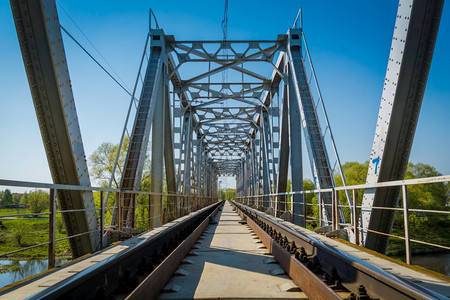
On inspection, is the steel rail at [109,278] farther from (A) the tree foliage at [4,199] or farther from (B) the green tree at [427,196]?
(B) the green tree at [427,196]

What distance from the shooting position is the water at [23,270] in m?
20.9

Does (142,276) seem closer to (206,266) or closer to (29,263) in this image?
(206,266)

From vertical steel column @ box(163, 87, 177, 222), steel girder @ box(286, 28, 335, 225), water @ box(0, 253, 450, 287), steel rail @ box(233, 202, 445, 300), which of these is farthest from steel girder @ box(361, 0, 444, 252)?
water @ box(0, 253, 450, 287)

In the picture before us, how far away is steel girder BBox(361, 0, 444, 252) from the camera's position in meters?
4.27

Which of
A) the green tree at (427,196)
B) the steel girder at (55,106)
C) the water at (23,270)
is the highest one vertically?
the steel girder at (55,106)

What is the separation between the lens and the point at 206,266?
4164 millimetres

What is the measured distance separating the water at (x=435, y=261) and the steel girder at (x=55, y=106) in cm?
2581

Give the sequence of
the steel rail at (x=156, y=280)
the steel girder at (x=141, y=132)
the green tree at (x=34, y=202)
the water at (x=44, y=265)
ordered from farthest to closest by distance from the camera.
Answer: the water at (x=44, y=265) → the steel girder at (x=141, y=132) → the green tree at (x=34, y=202) → the steel rail at (x=156, y=280)

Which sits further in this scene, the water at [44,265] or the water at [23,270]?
the water at [44,265]

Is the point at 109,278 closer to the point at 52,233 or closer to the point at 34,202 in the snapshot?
the point at 52,233

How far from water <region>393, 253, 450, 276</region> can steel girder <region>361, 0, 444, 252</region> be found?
2318 centimetres

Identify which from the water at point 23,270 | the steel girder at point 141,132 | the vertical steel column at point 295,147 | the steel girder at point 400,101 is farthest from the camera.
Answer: the water at point 23,270

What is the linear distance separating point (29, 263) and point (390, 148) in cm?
2928

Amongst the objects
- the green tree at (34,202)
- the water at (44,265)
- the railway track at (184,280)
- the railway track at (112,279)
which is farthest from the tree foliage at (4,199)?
the water at (44,265)
